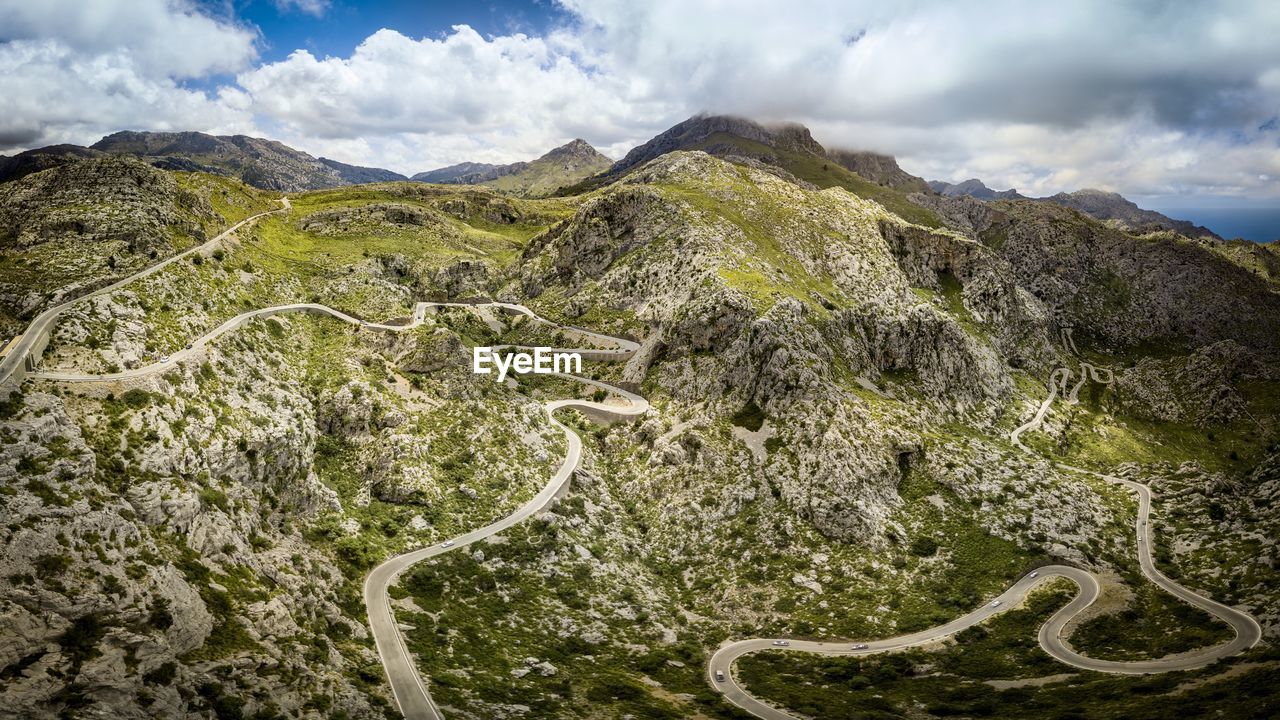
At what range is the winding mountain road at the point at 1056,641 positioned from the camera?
65688mm

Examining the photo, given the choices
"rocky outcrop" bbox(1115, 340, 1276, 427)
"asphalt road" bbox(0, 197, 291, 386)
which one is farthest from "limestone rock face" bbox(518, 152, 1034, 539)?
"asphalt road" bbox(0, 197, 291, 386)

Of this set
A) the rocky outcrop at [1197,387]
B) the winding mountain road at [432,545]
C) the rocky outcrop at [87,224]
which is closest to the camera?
the winding mountain road at [432,545]

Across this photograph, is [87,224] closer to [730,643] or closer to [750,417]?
[750,417]

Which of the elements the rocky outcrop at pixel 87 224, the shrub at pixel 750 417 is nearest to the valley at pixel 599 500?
the shrub at pixel 750 417

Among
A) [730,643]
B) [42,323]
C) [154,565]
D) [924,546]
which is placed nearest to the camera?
[154,565]

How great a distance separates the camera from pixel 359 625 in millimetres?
59094

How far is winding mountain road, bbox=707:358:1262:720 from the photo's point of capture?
6569 centimetres

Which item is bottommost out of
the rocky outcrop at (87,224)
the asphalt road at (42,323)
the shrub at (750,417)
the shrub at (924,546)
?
the shrub at (924,546)

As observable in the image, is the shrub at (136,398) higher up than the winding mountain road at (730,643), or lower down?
higher up

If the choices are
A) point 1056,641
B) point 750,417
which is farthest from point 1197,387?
point 750,417

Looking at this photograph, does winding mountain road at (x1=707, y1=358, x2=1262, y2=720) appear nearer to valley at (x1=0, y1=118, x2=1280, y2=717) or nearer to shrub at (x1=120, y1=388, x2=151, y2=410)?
valley at (x1=0, y1=118, x2=1280, y2=717)

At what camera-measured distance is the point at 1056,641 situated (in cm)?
7331

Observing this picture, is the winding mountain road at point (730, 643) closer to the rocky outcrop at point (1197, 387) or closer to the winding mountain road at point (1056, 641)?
the winding mountain road at point (1056, 641)

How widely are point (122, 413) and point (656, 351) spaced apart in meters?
88.6
